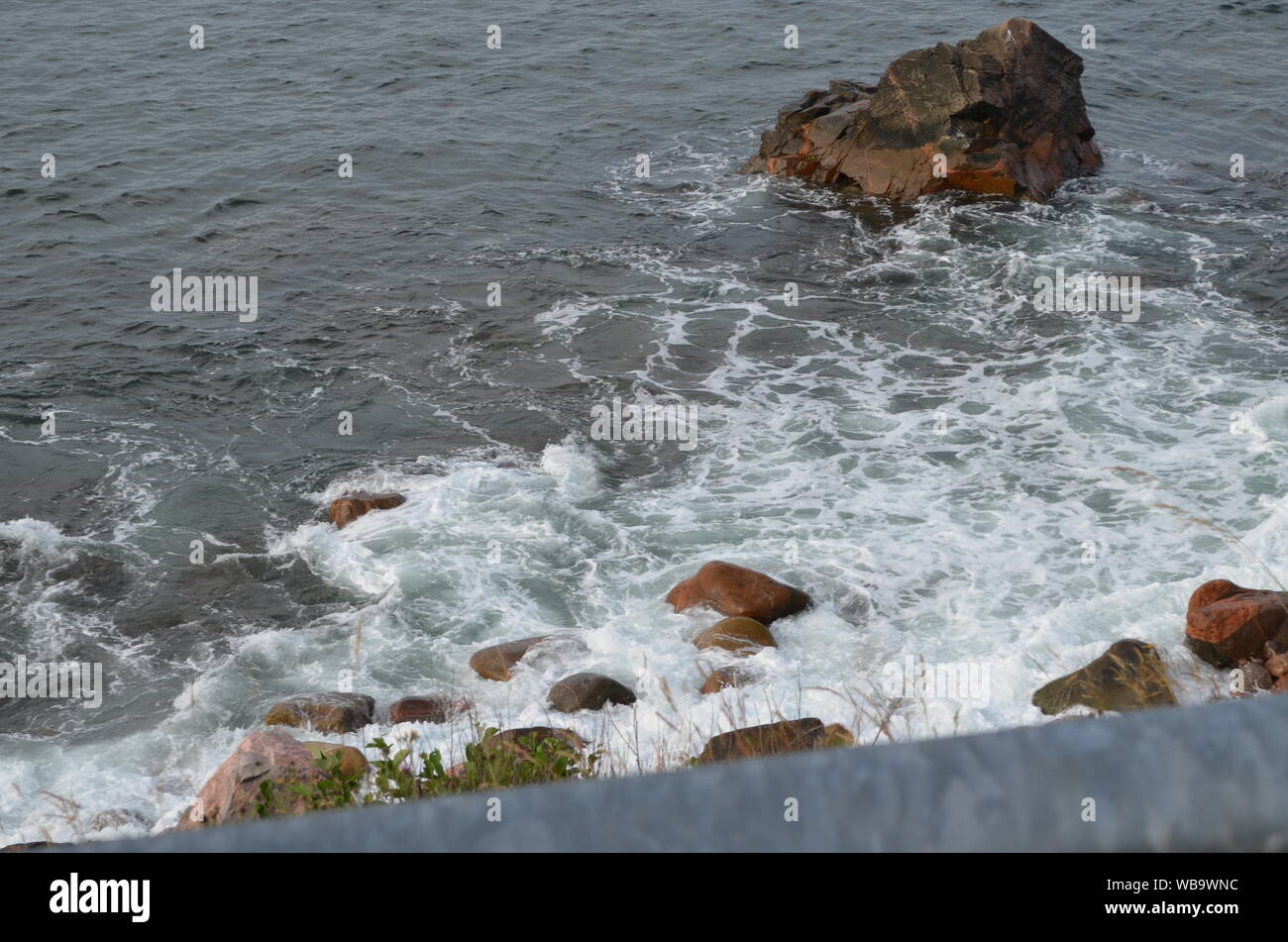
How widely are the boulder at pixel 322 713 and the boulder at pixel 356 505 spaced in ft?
10.6

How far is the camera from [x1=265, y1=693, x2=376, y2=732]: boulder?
9.44 m

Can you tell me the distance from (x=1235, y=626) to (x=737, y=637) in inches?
151

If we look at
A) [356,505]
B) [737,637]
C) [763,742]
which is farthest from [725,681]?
[356,505]

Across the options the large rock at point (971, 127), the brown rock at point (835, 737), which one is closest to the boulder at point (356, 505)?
the brown rock at point (835, 737)

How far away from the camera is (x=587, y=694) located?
967 centimetres

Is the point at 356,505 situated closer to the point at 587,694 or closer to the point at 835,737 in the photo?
the point at 587,694

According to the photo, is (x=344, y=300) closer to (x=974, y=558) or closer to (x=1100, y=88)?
(x=974, y=558)

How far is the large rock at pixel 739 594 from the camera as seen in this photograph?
10742 millimetres

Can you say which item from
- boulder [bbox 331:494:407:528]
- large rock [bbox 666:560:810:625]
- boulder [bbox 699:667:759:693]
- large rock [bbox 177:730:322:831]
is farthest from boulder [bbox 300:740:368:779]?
boulder [bbox 331:494:407:528]

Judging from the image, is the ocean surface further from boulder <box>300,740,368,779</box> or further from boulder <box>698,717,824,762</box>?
boulder <box>300,740,368,779</box>

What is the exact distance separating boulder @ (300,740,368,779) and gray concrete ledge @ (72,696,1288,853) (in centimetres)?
462

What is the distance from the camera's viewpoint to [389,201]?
2141cm
